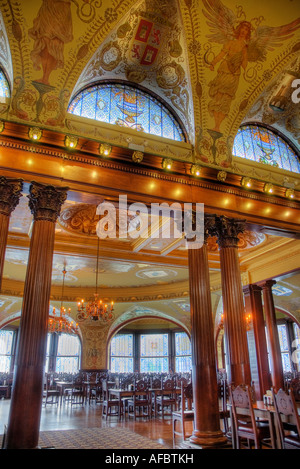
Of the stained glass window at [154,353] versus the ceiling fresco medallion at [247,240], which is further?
the stained glass window at [154,353]

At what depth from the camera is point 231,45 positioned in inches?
307

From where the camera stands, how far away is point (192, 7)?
707 centimetres

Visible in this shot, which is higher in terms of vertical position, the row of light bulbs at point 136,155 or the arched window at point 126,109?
the arched window at point 126,109

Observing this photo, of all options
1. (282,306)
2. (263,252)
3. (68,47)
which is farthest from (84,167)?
(282,306)

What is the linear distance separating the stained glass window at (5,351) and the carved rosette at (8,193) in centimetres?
1718

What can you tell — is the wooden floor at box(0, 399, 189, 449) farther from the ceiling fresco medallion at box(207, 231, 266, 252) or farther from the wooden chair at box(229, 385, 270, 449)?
the ceiling fresco medallion at box(207, 231, 266, 252)

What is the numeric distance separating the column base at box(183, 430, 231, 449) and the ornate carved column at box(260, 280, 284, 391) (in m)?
6.83

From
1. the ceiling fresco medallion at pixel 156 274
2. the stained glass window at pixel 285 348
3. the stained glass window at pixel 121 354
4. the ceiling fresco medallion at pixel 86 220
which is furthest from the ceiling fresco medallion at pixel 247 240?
the stained glass window at pixel 121 354

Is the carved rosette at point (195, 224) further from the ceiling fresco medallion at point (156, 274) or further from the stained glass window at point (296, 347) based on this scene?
the stained glass window at point (296, 347)

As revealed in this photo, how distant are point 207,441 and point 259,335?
7423 millimetres

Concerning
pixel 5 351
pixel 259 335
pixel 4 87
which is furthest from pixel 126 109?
pixel 5 351

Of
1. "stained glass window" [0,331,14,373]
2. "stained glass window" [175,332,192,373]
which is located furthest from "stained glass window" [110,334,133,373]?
"stained glass window" [0,331,14,373]

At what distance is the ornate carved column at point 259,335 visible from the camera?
41.9ft

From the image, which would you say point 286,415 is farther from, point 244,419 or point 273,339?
point 273,339
